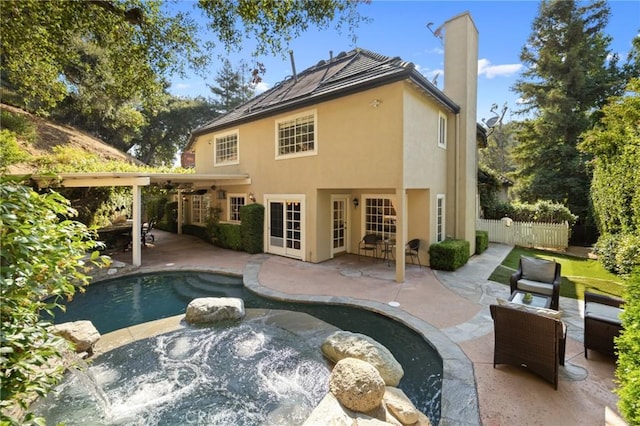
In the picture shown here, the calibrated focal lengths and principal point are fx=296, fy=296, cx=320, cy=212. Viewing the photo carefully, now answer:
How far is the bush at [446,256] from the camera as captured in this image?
10422 mm

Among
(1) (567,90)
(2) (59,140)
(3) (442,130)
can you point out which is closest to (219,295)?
(3) (442,130)

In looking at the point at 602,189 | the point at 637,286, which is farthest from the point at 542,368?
the point at 602,189

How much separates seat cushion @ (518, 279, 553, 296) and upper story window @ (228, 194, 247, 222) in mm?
12289

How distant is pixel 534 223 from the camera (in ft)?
51.7

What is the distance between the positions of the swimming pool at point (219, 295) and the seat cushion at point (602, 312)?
281cm

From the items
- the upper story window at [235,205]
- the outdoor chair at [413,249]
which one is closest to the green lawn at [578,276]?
the outdoor chair at [413,249]

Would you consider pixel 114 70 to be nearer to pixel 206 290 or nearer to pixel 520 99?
pixel 206 290

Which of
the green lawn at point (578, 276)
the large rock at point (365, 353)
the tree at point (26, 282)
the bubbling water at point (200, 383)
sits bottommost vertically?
the bubbling water at point (200, 383)

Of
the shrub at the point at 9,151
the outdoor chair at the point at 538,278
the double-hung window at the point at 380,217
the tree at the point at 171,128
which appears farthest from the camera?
the tree at the point at 171,128

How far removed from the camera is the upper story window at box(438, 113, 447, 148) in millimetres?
11580

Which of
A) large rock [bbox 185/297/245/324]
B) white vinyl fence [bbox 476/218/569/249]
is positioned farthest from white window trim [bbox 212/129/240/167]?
white vinyl fence [bbox 476/218/569/249]

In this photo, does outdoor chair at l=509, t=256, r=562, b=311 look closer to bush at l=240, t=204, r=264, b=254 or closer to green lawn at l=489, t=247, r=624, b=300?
green lawn at l=489, t=247, r=624, b=300

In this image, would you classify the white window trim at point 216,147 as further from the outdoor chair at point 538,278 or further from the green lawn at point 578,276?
the outdoor chair at point 538,278

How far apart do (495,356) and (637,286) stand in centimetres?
211
